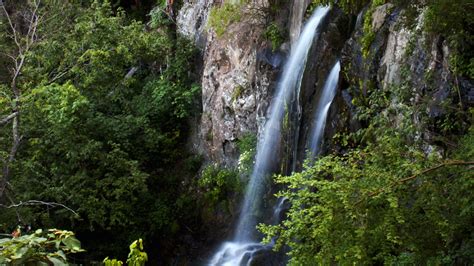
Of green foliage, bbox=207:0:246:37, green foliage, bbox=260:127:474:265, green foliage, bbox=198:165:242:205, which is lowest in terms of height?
green foliage, bbox=198:165:242:205

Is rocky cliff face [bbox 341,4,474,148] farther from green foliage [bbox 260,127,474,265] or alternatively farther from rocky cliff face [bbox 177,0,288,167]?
rocky cliff face [bbox 177,0,288,167]

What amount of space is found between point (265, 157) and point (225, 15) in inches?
136

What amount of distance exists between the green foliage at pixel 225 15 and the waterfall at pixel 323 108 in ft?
11.7

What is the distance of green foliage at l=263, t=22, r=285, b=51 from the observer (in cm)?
1095

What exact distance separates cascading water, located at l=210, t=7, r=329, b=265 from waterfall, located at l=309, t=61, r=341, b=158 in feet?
3.33

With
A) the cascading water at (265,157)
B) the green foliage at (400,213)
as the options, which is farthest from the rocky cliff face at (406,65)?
the cascading water at (265,157)

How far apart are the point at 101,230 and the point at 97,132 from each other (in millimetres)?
2157

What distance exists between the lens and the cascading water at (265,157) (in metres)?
9.97

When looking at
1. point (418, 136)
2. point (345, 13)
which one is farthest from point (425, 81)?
point (345, 13)

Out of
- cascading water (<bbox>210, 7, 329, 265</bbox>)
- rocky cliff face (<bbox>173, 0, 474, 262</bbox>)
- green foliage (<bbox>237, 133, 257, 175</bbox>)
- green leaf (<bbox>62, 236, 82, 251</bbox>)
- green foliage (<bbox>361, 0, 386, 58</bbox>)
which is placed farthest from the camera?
green foliage (<bbox>237, 133, 257, 175</bbox>)

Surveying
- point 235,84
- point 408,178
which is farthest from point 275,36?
point 408,178

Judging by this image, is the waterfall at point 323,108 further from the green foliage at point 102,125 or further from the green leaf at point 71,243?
the green leaf at point 71,243

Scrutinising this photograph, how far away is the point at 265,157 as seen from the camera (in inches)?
425

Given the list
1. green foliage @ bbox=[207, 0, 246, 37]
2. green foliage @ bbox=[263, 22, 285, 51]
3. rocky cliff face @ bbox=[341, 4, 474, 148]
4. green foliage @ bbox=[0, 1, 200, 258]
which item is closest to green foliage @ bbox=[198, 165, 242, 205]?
green foliage @ bbox=[0, 1, 200, 258]
